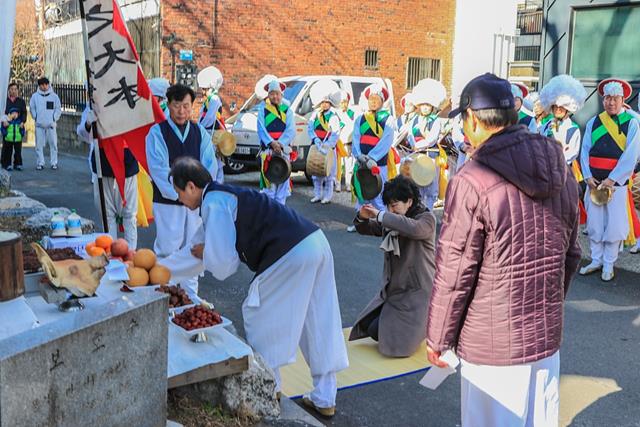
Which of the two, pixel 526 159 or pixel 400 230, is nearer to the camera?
pixel 526 159

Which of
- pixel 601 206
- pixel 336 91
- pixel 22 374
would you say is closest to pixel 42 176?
pixel 336 91

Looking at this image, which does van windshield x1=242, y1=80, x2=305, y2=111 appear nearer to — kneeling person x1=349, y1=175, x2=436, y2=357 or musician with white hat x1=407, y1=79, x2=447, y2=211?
musician with white hat x1=407, y1=79, x2=447, y2=211

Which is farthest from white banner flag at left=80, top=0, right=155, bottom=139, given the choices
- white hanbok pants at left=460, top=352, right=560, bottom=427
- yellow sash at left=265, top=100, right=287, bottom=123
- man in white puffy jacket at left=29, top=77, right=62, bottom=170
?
man in white puffy jacket at left=29, top=77, right=62, bottom=170

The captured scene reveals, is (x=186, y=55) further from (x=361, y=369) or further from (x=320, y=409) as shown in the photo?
(x=320, y=409)

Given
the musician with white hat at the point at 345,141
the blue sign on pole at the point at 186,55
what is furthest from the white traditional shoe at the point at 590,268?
the blue sign on pole at the point at 186,55

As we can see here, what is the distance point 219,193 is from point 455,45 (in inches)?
913

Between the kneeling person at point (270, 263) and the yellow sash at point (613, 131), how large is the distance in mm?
5235

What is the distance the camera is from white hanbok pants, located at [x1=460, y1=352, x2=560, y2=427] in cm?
293

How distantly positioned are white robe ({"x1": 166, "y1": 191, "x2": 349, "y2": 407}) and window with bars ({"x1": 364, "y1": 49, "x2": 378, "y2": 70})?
19.8 m

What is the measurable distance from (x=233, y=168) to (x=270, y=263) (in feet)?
38.9

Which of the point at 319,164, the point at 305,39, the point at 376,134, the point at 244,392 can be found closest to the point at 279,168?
the point at 319,164

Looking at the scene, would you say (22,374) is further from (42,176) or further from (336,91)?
(42,176)

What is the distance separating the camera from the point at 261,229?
158 inches

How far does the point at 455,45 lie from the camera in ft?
84.0
